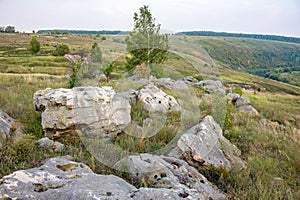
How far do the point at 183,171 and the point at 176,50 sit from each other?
206 inches

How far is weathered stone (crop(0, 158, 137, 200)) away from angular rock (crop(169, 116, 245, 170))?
2207 millimetres

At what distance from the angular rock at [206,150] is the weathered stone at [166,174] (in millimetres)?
738

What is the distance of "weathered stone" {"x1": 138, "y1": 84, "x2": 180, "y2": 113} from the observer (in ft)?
26.8

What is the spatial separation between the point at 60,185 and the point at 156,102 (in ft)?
19.2

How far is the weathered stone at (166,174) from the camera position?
353 cm

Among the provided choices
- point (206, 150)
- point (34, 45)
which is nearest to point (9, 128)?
point (206, 150)

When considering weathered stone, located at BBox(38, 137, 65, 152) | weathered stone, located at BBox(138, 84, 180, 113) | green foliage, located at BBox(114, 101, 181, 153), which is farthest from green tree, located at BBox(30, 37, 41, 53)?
weathered stone, located at BBox(38, 137, 65, 152)

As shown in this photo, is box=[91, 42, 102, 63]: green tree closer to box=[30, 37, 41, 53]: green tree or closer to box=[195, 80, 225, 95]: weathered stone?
box=[195, 80, 225, 95]: weathered stone

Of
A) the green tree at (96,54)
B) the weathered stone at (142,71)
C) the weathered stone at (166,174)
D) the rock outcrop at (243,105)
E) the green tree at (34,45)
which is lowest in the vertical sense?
the rock outcrop at (243,105)

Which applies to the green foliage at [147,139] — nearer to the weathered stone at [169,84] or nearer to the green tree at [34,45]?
the weathered stone at [169,84]

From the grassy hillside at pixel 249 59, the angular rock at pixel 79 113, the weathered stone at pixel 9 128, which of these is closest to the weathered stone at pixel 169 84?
the angular rock at pixel 79 113

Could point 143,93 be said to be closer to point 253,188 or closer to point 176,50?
point 176,50

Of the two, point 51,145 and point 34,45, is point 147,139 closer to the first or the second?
point 51,145

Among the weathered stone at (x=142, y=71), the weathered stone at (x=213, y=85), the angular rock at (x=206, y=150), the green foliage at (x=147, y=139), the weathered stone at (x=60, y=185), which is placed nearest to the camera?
the weathered stone at (x=60, y=185)
